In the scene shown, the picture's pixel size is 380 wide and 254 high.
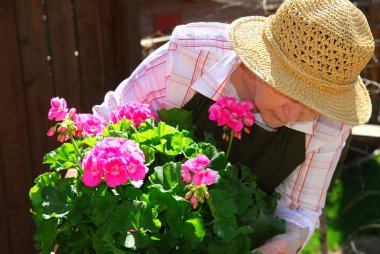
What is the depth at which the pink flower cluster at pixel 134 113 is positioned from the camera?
178cm

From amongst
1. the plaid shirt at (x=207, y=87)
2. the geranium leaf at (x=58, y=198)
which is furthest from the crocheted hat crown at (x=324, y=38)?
the geranium leaf at (x=58, y=198)

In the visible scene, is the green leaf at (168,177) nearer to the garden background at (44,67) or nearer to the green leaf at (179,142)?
the green leaf at (179,142)

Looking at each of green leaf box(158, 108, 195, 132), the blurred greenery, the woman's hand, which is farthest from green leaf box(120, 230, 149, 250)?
the blurred greenery

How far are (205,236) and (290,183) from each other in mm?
537

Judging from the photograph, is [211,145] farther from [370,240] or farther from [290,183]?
[370,240]

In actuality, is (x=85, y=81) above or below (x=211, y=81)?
below

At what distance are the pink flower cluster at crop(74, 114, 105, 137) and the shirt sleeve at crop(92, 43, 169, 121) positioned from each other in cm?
28

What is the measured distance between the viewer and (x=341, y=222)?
4.35 m

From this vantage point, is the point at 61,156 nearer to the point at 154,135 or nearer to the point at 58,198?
the point at 58,198

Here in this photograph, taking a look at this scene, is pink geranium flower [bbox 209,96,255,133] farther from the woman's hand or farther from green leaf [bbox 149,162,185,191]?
the woman's hand

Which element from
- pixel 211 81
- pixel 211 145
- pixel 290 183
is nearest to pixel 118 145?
pixel 211 145

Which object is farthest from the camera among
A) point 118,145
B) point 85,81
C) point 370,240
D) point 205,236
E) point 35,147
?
point 370,240

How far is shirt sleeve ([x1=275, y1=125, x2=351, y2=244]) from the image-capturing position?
2.04 m

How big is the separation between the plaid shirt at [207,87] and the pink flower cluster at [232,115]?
0.89 feet
